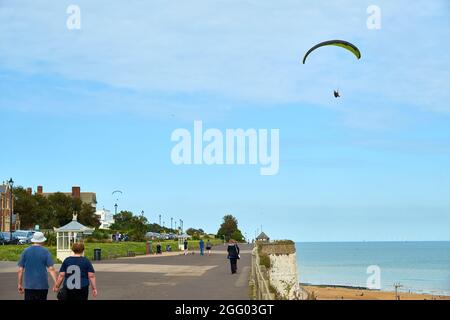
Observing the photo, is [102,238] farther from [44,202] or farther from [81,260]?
[81,260]

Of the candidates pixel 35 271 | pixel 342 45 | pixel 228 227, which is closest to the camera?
pixel 35 271

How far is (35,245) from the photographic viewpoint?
13125mm

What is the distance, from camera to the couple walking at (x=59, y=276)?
41.4ft

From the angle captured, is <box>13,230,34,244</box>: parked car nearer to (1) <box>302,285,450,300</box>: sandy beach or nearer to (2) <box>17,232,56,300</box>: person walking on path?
(1) <box>302,285,450,300</box>: sandy beach

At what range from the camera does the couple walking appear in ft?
41.4

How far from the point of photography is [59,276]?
12.6 metres

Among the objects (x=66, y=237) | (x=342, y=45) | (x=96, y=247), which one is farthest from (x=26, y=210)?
(x=342, y=45)

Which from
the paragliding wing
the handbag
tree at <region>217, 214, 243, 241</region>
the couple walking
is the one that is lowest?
tree at <region>217, 214, 243, 241</region>

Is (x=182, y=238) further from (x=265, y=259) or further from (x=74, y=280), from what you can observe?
(x=74, y=280)

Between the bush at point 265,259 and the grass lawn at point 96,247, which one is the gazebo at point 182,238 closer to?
the grass lawn at point 96,247

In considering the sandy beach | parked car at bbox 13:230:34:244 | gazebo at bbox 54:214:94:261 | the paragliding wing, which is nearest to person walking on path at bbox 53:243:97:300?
the paragliding wing
